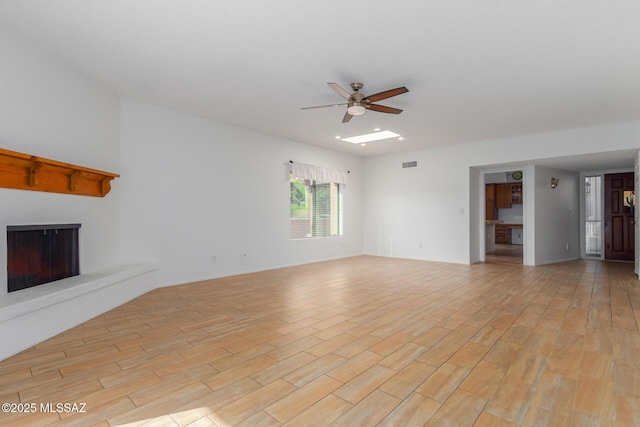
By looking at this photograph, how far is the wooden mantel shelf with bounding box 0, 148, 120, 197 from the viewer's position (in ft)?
8.66

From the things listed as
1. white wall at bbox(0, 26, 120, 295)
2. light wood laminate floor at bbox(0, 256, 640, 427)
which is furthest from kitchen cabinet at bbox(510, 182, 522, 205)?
white wall at bbox(0, 26, 120, 295)

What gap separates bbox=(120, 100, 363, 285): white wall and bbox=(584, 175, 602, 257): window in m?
6.78

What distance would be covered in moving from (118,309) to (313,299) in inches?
84.7

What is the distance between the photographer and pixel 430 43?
2.79 metres

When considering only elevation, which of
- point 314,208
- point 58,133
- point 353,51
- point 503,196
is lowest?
point 314,208

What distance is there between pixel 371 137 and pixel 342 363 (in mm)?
4791

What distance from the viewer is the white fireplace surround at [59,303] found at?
233 cm

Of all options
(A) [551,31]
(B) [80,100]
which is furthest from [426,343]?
(B) [80,100]

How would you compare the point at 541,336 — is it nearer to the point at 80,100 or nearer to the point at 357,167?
the point at 80,100

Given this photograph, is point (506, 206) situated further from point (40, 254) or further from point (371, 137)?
point (40, 254)

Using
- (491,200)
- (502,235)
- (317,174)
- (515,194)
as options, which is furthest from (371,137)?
(502,235)

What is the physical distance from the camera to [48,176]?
10.1ft

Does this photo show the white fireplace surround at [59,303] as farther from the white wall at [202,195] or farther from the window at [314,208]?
the window at [314,208]

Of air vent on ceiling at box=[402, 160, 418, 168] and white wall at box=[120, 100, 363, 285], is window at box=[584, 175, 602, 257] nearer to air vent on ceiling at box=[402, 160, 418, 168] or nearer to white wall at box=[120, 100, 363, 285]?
air vent on ceiling at box=[402, 160, 418, 168]
